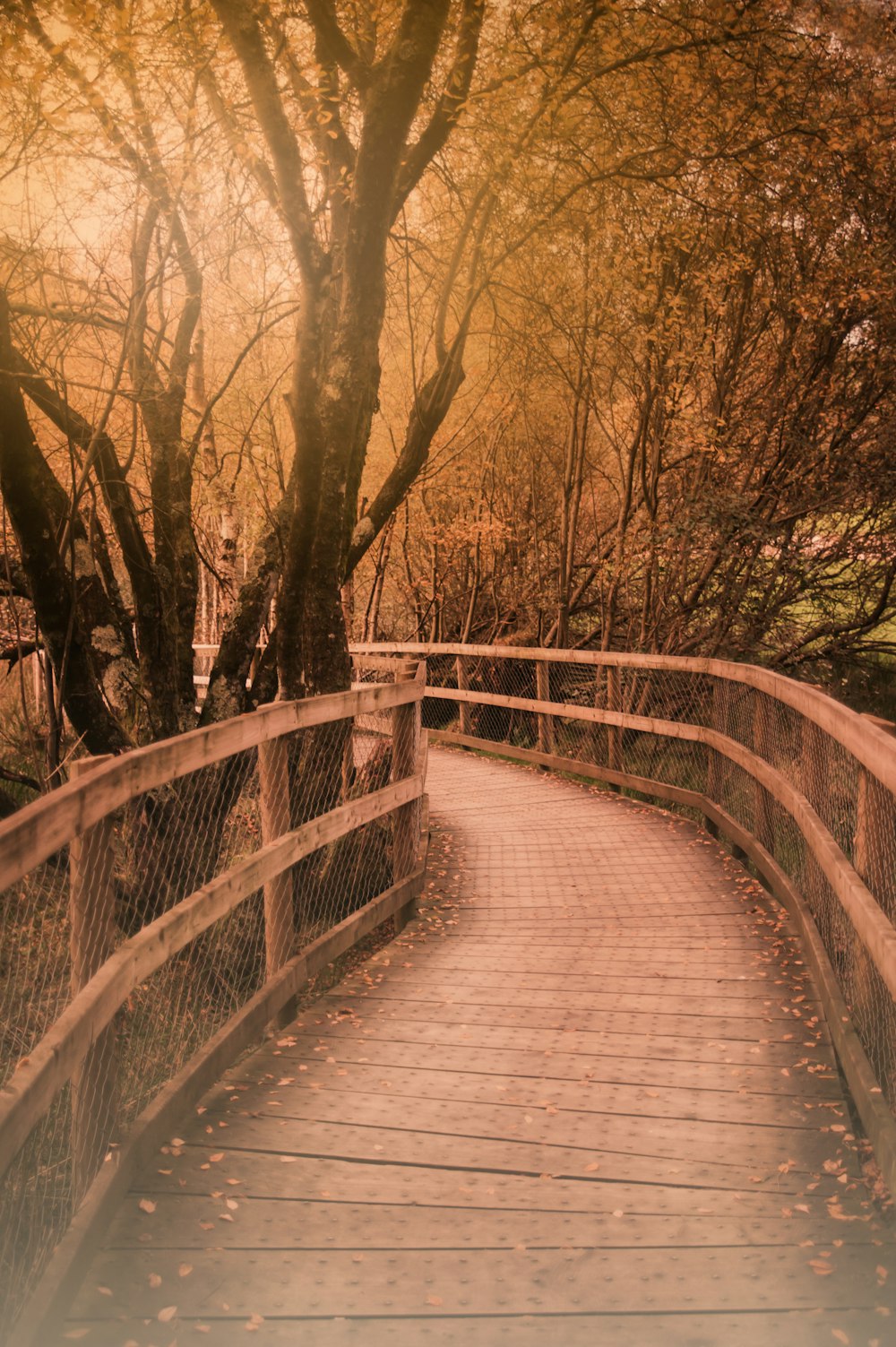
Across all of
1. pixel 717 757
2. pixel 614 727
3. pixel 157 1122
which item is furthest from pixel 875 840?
pixel 614 727

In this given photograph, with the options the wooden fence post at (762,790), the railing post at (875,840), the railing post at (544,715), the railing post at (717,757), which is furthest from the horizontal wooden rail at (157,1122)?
the railing post at (544,715)

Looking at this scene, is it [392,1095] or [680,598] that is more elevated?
[680,598]

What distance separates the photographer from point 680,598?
14.6 m

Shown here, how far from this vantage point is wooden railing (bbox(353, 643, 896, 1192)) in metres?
3.89

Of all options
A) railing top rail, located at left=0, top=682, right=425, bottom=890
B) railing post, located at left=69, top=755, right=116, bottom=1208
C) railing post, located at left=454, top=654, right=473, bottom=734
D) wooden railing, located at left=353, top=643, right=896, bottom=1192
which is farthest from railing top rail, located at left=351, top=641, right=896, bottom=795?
railing post, located at left=454, top=654, right=473, bottom=734

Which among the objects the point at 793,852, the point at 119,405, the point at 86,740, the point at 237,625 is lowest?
the point at 793,852

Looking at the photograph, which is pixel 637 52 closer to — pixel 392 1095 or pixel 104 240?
pixel 104 240

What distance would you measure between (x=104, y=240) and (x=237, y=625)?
323cm

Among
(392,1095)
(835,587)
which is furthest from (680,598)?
(392,1095)

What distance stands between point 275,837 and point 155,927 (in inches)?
48.3

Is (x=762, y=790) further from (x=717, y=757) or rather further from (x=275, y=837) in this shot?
(x=275, y=837)

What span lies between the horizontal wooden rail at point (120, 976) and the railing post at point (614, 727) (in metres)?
5.91

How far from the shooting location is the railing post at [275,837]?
481cm

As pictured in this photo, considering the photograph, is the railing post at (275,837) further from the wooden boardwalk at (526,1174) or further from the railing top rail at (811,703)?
the railing top rail at (811,703)
